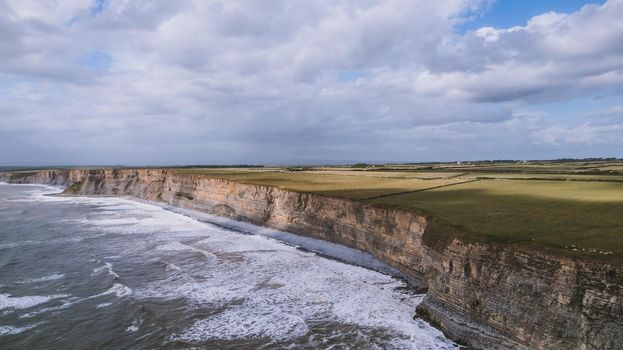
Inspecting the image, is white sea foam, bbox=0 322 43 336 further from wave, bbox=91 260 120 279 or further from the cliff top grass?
the cliff top grass

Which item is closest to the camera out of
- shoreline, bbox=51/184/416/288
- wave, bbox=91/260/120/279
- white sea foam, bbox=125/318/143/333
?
white sea foam, bbox=125/318/143/333

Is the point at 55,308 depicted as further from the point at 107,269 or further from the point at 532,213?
the point at 532,213

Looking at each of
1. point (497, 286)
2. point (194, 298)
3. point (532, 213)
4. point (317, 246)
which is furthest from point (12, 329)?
point (532, 213)

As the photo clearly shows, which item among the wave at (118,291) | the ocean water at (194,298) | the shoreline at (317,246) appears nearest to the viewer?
the ocean water at (194,298)

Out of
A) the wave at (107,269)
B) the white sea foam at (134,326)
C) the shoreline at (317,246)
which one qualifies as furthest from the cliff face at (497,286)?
the wave at (107,269)

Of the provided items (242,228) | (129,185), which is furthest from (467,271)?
(129,185)

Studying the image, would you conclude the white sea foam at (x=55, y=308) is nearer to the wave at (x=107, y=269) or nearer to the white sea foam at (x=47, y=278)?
the wave at (x=107, y=269)

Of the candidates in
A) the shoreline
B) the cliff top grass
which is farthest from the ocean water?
the cliff top grass
